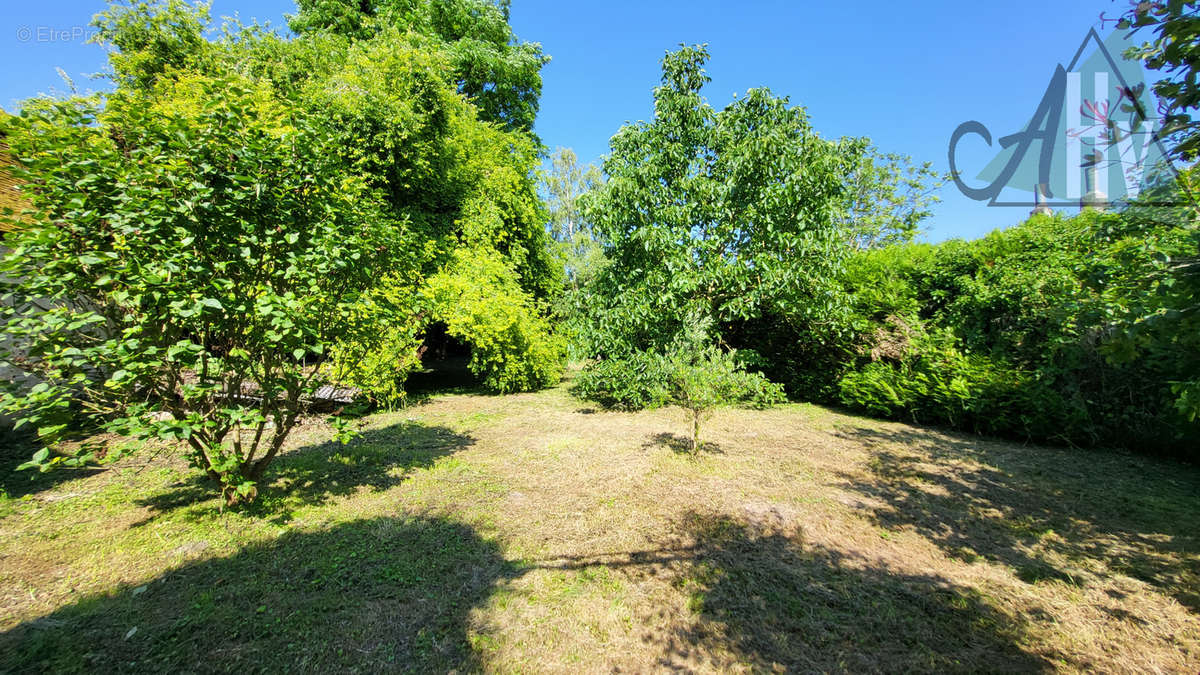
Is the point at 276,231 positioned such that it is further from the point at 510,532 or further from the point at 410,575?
the point at 510,532

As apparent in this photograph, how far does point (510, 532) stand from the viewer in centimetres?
379

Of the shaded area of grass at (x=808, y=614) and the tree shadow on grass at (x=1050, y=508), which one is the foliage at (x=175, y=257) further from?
the tree shadow on grass at (x=1050, y=508)

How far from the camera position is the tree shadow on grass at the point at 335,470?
14.2 ft

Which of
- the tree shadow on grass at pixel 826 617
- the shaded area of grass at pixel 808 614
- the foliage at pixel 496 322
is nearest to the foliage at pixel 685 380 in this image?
the foliage at pixel 496 322

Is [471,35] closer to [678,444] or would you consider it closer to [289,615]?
[678,444]

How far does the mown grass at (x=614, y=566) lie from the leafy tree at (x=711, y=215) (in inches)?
151

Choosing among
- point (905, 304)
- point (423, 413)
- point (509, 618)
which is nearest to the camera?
point (509, 618)

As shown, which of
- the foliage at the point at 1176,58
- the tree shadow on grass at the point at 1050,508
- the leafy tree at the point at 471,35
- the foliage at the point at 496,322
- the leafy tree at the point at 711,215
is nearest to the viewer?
the foliage at the point at 1176,58

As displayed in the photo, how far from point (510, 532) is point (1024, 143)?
6.53 metres

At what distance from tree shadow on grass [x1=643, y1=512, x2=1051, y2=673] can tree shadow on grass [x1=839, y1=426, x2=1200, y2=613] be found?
2.93 ft

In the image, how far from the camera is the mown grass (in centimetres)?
243

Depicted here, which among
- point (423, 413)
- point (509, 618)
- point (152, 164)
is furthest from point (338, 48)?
point (509, 618)

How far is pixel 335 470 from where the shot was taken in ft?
17.2

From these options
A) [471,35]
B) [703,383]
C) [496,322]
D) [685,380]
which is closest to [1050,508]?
[703,383]
